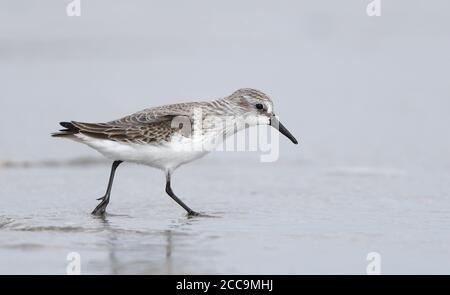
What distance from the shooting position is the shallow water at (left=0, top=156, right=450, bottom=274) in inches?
265

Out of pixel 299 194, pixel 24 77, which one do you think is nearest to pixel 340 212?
pixel 299 194

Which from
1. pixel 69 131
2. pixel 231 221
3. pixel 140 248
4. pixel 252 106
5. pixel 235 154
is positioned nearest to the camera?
pixel 140 248

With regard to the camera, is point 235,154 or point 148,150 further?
point 235,154

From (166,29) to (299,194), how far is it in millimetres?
11788

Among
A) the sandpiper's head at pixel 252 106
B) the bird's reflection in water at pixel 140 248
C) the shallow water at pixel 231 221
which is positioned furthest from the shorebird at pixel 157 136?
the bird's reflection in water at pixel 140 248

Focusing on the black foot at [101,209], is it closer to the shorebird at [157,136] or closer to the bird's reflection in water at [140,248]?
the shorebird at [157,136]

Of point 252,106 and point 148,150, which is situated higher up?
point 252,106

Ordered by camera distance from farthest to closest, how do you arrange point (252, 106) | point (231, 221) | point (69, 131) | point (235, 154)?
point (235, 154) → point (252, 106) → point (69, 131) → point (231, 221)

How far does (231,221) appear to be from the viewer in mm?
8367

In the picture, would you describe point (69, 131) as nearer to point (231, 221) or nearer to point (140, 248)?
point (231, 221)

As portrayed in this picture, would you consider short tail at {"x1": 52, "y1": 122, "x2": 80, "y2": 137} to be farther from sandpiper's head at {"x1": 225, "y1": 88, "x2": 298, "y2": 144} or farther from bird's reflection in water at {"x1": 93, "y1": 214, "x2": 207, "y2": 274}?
sandpiper's head at {"x1": 225, "y1": 88, "x2": 298, "y2": 144}

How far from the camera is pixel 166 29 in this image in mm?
21047

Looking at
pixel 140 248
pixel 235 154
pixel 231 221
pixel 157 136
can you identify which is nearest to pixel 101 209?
pixel 157 136
